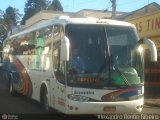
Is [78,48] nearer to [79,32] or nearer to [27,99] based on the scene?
[79,32]

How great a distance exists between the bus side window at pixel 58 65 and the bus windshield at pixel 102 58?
0.37 meters

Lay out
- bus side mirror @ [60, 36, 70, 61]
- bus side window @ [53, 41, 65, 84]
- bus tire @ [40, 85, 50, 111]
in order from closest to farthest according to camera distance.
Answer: bus side mirror @ [60, 36, 70, 61] < bus side window @ [53, 41, 65, 84] < bus tire @ [40, 85, 50, 111]

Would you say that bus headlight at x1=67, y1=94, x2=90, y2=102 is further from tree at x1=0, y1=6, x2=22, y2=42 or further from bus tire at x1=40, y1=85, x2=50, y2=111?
tree at x1=0, y1=6, x2=22, y2=42

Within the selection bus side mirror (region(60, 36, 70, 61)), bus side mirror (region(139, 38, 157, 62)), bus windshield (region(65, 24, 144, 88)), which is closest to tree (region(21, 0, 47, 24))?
bus windshield (region(65, 24, 144, 88))

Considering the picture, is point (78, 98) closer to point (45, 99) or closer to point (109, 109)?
point (109, 109)

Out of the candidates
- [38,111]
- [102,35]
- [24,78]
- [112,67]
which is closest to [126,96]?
[112,67]

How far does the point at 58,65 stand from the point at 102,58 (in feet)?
4.53

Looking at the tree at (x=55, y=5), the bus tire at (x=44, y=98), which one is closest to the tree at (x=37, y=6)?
the tree at (x=55, y=5)

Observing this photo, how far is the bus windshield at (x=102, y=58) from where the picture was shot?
11531mm

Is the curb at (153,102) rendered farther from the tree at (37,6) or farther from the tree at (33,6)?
the tree at (33,6)

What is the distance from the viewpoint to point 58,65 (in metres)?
12.4

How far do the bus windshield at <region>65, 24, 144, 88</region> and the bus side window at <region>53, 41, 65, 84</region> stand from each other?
37 cm

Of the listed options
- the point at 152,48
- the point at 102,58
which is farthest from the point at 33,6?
the point at 102,58

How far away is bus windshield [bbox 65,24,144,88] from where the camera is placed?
11531 mm
